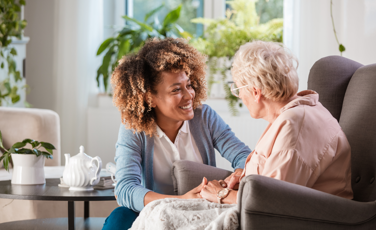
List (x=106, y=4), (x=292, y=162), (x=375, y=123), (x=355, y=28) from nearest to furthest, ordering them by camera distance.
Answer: (x=292, y=162)
(x=375, y=123)
(x=355, y=28)
(x=106, y=4)

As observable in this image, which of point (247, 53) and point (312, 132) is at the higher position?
point (247, 53)

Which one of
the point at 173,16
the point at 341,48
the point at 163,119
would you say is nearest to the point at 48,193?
the point at 163,119

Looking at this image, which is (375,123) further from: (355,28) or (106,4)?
(106,4)

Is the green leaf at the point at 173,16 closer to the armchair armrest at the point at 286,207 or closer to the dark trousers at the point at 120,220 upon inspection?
the dark trousers at the point at 120,220

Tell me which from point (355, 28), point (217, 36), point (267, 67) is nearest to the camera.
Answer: point (267, 67)

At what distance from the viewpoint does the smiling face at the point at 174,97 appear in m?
1.59

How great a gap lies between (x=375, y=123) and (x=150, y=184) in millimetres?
852

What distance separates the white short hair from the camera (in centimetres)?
117

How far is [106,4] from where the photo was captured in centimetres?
373

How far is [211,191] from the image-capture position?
50.4 inches

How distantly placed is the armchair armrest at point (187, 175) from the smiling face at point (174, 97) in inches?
8.0

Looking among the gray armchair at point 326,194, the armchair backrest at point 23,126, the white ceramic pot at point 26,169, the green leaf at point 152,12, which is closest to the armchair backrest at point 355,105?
the gray armchair at point 326,194

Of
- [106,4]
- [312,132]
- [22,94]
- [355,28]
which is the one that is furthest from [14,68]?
[312,132]

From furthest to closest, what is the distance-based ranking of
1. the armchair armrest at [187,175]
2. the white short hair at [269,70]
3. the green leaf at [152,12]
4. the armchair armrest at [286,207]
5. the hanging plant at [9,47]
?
1. the green leaf at [152,12]
2. the hanging plant at [9,47]
3. the armchair armrest at [187,175]
4. the white short hair at [269,70]
5. the armchair armrest at [286,207]
